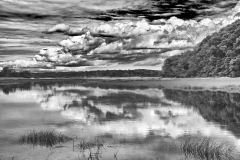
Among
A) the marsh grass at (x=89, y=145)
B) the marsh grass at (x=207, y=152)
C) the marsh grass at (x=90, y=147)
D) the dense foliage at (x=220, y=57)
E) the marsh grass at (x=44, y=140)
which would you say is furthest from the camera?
the dense foliage at (x=220, y=57)

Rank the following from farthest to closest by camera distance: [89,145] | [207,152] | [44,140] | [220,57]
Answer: [220,57]
[44,140]
[89,145]
[207,152]

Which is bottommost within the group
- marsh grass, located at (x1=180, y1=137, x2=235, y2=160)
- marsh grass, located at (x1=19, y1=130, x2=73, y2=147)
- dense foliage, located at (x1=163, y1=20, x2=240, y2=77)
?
marsh grass, located at (x1=19, y1=130, x2=73, y2=147)

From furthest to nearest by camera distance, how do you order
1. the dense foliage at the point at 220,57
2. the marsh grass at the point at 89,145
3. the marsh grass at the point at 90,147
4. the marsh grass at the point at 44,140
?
1. the dense foliage at the point at 220,57
2. the marsh grass at the point at 44,140
3. the marsh grass at the point at 89,145
4. the marsh grass at the point at 90,147

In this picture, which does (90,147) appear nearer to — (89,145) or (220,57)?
(89,145)

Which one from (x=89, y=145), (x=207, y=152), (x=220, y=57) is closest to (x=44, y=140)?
(x=89, y=145)

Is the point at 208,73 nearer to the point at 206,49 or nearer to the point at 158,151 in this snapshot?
the point at 206,49

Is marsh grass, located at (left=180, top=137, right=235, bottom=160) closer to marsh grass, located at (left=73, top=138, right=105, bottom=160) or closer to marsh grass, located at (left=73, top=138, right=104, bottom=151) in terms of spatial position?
marsh grass, located at (left=73, top=138, right=105, bottom=160)

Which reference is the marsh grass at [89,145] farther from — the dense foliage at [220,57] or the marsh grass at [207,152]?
the dense foliage at [220,57]

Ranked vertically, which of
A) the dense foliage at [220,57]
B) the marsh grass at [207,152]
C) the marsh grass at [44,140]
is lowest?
the marsh grass at [44,140]

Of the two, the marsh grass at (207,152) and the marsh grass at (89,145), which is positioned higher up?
the marsh grass at (207,152)

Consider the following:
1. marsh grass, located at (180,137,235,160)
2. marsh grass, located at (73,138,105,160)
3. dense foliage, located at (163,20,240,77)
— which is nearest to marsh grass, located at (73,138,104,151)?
marsh grass, located at (73,138,105,160)

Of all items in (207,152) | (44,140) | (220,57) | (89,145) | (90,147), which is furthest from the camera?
Answer: (220,57)

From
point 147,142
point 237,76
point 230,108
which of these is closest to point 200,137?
point 147,142

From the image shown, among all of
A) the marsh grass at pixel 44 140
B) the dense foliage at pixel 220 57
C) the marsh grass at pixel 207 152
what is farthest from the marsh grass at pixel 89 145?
the dense foliage at pixel 220 57
